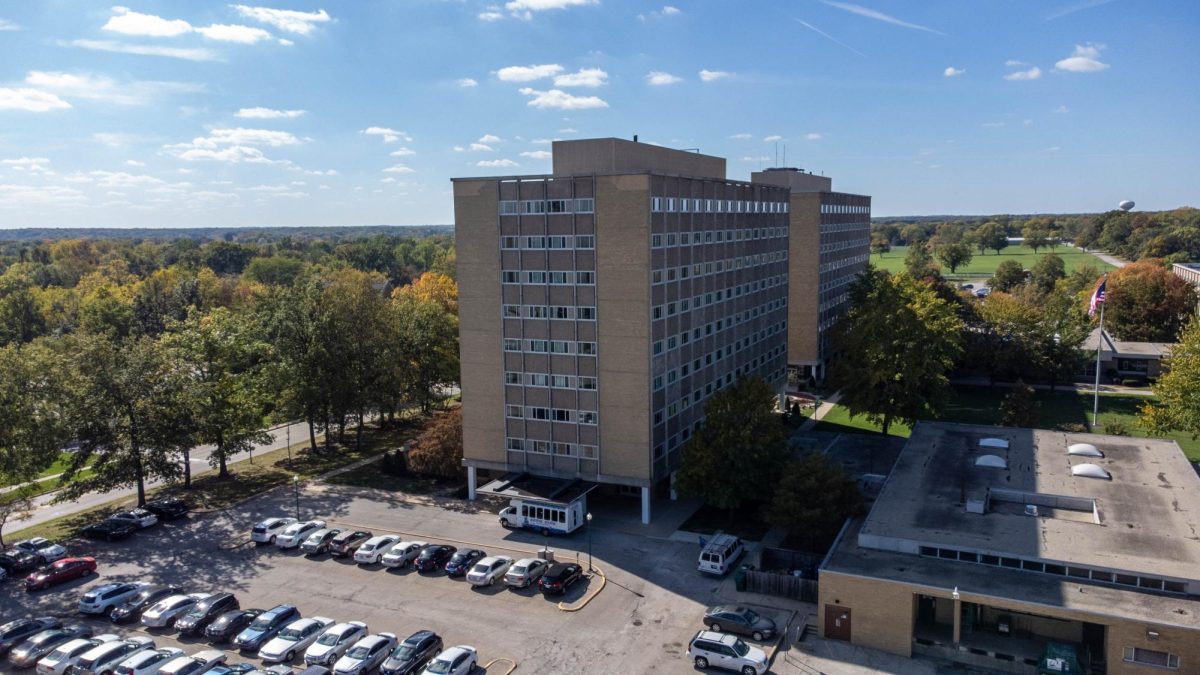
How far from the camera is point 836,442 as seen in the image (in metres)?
61.7

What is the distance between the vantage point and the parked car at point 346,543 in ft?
142

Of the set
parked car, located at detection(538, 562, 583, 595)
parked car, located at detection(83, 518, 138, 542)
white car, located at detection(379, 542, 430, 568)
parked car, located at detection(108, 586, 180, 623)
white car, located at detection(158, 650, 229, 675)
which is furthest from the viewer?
parked car, located at detection(83, 518, 138, 542)

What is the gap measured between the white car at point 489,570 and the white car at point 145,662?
13.1 meters

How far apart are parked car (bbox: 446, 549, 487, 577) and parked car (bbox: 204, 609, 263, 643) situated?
9.43 metres

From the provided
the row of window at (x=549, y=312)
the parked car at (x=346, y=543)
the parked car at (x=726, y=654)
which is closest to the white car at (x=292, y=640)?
the parked car at (x=346, y=543)

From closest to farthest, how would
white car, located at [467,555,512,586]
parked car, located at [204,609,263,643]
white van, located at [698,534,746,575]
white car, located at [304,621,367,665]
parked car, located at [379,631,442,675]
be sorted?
1. parked car, located at [379,631,442,675]
2. white car, located at [304,621,367,665]
3. parked car, located at [204,609,263,643]
4. white car, located at [467,555,512,586]
5. white van, located at [698,534,746,575]

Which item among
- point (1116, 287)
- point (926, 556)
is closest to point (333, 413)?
point (926, 556)

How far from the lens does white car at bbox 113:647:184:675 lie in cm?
2986

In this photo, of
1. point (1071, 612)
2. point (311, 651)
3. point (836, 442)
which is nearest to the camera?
point (1071, 612)

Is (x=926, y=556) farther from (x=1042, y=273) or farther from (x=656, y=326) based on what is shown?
(x=1042, y=273)

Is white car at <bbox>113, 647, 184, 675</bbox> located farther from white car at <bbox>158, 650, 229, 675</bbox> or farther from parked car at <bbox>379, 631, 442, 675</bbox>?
parked car at <bbox>379, 631, 442, 675</bbox>

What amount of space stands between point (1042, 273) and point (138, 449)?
14418 centimetres

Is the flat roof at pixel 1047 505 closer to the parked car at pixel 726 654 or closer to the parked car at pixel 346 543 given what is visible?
the parked car at pixel 726 654

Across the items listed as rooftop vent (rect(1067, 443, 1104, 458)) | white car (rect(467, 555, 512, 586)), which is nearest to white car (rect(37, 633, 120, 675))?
white car (rect(467, 555, 512, 586))
